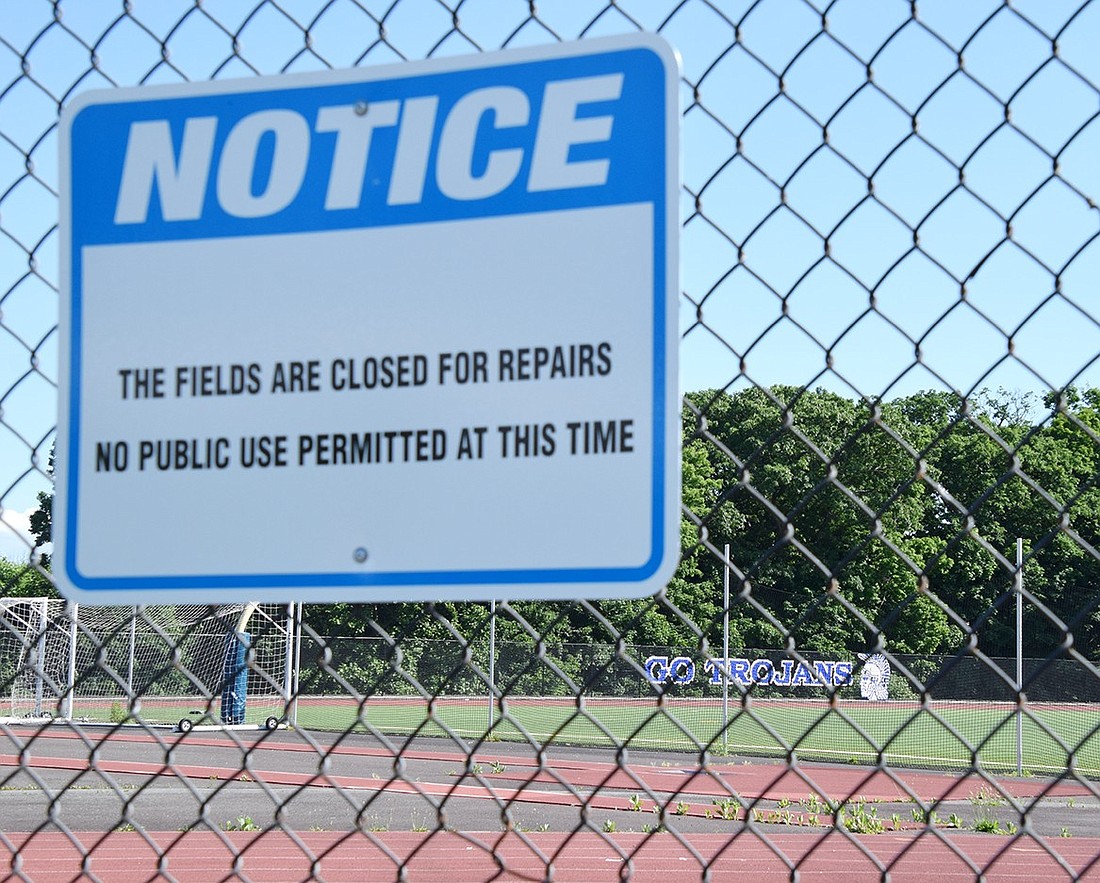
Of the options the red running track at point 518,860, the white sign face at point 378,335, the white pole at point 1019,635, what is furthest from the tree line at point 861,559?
the white sign face at point 378,335

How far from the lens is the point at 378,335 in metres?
1.55

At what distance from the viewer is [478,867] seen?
357 inches

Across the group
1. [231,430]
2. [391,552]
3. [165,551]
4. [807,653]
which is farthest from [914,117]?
[807,653]

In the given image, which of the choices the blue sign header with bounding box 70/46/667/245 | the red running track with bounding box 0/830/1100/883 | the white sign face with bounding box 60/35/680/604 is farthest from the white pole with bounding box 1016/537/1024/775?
the red running track with bounding box 0/830/1100/883

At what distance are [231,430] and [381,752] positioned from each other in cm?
1688

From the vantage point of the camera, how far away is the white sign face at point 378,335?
1.47 metres

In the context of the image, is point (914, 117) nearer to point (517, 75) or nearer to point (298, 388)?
point (517, 75)

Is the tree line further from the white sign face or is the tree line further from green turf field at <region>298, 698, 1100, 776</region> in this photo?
the white sign face

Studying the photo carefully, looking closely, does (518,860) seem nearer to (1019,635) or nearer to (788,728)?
(1019,635)

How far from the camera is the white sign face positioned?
57.9 inches

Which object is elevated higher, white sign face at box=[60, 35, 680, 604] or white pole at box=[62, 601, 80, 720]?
white sign face at box=[60, 35, 680, 604]


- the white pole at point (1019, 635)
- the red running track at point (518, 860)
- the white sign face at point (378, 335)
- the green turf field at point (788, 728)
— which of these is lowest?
the green turf field at point (788, 728)

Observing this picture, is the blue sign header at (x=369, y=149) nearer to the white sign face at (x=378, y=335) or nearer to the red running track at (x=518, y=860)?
the white sign face at (x=378, y=335)

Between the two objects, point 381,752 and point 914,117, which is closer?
point 914,117
